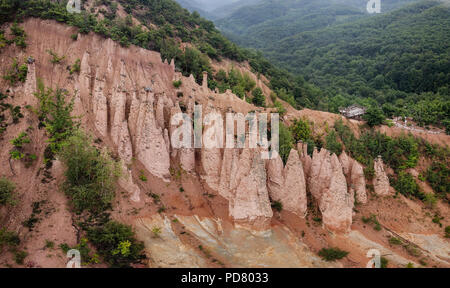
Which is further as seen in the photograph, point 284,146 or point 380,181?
point 380,181

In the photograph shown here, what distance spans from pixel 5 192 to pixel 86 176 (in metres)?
4.93

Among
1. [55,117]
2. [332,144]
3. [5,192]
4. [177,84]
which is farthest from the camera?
[332,144]

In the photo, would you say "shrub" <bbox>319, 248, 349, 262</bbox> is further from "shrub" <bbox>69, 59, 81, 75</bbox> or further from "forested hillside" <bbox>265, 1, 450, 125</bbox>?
"forested hillside" <bbox>265, 1, 450, 125</bbox>

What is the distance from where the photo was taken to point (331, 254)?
22.3 meters

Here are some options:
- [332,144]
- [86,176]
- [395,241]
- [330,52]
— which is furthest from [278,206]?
[330,52]

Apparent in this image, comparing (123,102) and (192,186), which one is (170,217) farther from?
(123,102)

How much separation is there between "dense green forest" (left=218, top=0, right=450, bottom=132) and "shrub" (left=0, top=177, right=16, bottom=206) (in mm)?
45629

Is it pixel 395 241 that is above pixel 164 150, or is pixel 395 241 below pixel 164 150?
below

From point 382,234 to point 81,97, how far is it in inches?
1176

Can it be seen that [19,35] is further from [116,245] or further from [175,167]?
[116,245]

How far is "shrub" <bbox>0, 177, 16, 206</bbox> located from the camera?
18.9m

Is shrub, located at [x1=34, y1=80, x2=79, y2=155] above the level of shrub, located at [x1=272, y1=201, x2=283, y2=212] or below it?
above

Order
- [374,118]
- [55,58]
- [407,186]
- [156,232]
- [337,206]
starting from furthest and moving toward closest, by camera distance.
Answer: [374,118], [407,186], [55,58], [337,206], [156,232]

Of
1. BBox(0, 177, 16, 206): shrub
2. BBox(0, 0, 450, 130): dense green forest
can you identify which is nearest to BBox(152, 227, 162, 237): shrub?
BBox(0, 177, 16, 206): shrub
